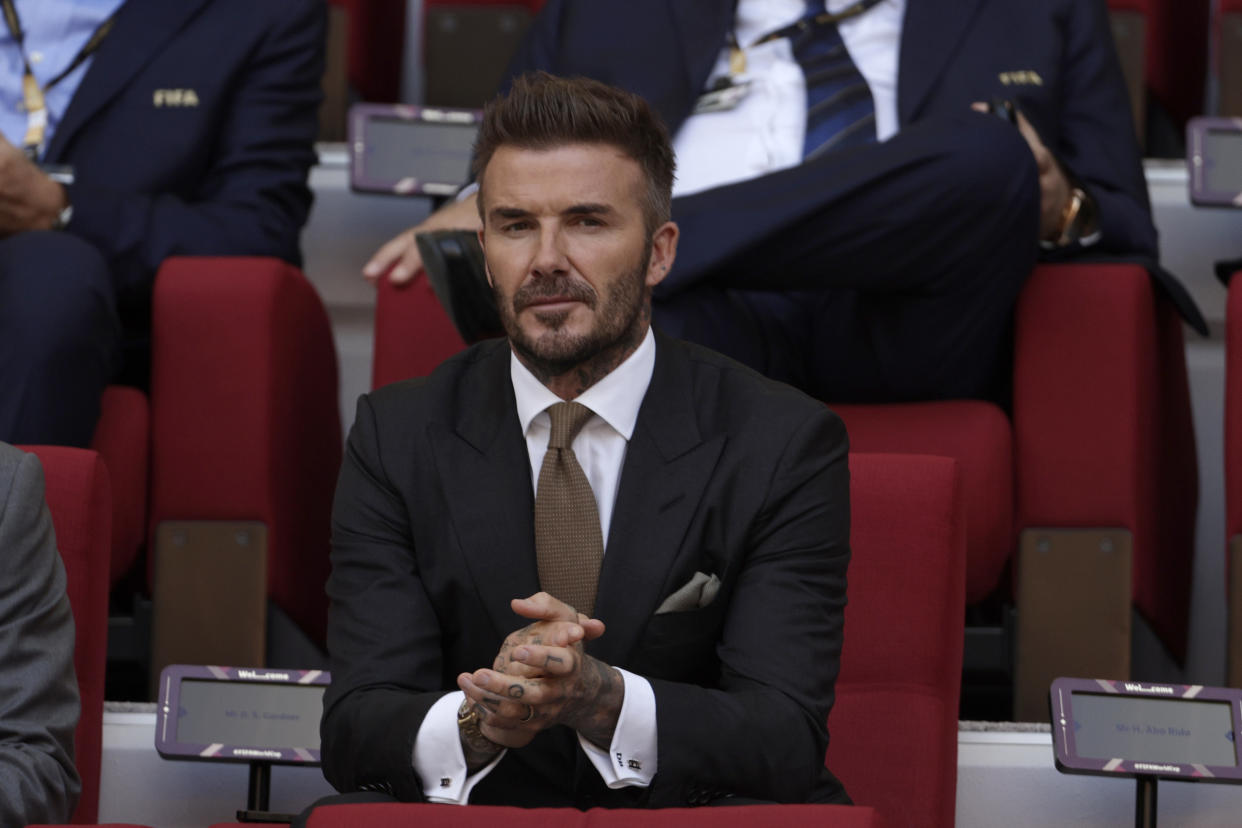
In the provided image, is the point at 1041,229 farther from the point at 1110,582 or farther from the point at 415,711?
the point at 415,711

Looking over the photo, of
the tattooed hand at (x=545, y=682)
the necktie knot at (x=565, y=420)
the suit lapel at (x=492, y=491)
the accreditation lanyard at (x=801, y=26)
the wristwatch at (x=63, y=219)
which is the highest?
the accreditation lanyard at (x=801, y=26)

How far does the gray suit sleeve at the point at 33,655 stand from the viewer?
77 cm

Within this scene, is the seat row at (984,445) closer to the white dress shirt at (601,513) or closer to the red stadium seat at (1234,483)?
the red stadium seat at (1234,483)

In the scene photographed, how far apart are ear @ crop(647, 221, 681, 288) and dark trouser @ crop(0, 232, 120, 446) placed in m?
0.43

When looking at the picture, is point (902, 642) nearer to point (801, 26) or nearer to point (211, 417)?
point (211, 417)

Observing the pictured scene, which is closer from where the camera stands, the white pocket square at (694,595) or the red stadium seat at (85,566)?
the white pocket square at (694,595)

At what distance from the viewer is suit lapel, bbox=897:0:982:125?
1.33m

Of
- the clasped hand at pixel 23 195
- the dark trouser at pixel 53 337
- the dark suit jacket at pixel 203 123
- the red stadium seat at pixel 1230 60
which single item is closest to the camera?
the dark trouser at pixel 53 337

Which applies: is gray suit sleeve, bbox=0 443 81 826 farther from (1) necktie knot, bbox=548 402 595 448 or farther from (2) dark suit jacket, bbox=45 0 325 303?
(2) dark suit jacket, bbox=45 0 325 303

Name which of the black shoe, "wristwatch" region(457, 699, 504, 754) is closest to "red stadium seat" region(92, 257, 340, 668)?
the black shoe

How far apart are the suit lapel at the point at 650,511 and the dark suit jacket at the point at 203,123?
0.55 metres

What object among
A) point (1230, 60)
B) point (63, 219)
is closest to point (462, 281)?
point (63, 219)

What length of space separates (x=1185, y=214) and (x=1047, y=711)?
542 millimetres

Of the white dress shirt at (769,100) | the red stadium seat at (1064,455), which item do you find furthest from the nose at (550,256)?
the white dress shirt at (769,100)
